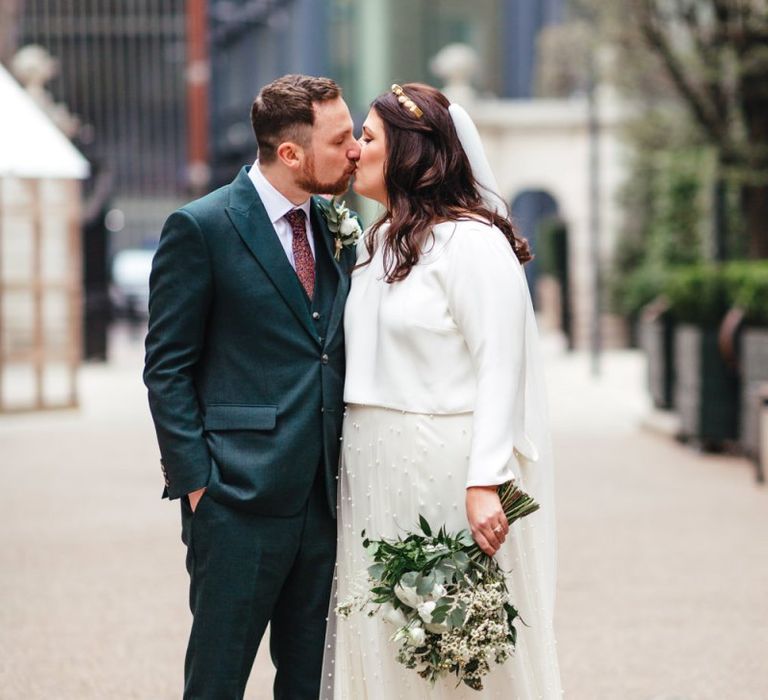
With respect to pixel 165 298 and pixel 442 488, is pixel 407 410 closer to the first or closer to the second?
pixel 442 488

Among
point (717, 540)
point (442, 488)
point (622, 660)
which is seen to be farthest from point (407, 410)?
point (717, 540)

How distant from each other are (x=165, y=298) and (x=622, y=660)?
2.85 m

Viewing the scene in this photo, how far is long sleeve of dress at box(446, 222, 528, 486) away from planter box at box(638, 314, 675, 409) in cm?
1051

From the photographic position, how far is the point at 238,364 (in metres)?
3.80

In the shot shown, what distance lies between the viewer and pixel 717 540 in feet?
27.9

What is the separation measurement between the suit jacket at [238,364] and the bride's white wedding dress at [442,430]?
0.32 ft

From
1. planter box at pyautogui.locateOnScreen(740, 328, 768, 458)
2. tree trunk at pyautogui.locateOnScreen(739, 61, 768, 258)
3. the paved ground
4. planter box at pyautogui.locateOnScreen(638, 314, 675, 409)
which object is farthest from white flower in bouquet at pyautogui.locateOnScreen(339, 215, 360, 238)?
tree trunk at pyautogui.locateOnScreen(739, 61, 768, 258)

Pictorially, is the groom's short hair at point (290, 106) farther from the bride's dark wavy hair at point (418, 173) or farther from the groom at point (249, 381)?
the bride's dark wavy hair at point (418, 173)

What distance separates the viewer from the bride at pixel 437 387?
3680mm

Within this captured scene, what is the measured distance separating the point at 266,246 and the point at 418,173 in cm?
41

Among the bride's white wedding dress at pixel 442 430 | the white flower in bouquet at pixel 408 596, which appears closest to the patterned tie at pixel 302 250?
the bride's white wedding dress at pixel 442 430

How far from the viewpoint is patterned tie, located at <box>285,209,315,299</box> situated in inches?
154

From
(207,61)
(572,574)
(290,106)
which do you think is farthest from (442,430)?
(207,61)

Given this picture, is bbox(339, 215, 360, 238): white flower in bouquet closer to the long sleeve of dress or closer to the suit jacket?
the suit jacket
